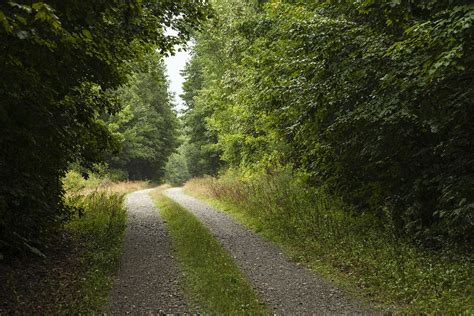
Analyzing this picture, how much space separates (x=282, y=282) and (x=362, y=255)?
186cm

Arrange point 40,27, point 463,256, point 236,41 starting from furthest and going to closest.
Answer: point 236,41 → point 463,256 → point 40,27

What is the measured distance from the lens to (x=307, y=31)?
9.46 meters

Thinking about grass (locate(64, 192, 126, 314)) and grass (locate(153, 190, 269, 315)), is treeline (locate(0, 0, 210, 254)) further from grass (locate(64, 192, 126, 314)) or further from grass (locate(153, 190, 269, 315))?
grass (locate(153, 190, 269, 315))

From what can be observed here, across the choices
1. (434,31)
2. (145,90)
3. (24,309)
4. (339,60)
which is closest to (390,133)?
(339,60)

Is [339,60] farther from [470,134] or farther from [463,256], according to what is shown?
[463,256]

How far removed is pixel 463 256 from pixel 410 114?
8.78 ft

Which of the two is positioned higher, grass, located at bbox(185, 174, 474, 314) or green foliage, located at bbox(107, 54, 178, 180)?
green foliage, located at bbox(107, 54, 178, 180)

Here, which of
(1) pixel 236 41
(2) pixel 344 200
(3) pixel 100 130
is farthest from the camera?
(1) pixel 236 41

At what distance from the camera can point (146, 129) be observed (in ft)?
133

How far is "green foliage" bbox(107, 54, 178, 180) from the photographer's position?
39.4m

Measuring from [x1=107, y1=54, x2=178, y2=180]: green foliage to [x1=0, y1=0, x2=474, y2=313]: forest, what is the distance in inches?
1052

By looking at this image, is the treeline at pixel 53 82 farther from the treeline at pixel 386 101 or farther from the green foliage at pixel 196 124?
the green foliage at pixel 196 124

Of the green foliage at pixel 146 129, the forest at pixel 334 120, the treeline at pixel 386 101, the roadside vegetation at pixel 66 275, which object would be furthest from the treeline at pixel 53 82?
the green foliage at pixel 146 129

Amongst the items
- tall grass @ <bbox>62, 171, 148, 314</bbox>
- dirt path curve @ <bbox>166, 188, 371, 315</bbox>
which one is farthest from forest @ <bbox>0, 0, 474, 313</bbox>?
dirt path curve @ <bbox>166, 188, 371, 315</bbox>
